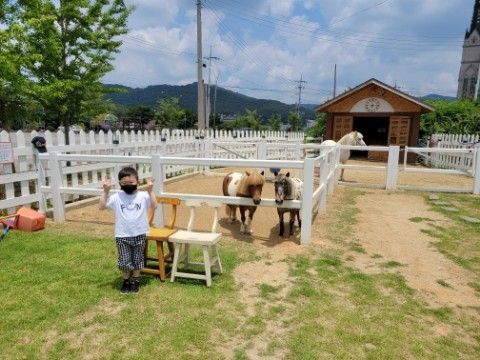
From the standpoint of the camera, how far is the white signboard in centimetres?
604

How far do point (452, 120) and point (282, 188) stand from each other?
2477cm

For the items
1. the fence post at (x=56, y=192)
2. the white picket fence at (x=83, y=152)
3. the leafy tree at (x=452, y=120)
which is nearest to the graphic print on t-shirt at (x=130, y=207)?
the white picket fence at (x=83, y=152)

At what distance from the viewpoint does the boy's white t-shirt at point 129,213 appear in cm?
380

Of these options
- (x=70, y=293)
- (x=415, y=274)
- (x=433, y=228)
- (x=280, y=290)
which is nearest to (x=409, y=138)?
(x=433, y=228)

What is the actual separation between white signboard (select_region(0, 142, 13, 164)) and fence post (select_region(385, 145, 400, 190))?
9212 mm

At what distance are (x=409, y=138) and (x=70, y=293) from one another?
19.2 meters

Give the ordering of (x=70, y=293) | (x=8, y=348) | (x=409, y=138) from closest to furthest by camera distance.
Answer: (x=8, y=348) → (x=70, y=293) → (x=409, y=138)

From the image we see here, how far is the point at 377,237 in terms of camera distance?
5992 mm

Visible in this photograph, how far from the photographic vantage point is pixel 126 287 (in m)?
3.86

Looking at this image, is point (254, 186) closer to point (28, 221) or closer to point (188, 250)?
point (188, 250)

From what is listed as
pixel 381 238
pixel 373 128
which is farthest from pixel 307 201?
pixel 373 128

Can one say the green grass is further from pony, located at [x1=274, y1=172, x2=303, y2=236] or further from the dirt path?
pony, located at [x1=274, y1=172, x2=303, y2=236]

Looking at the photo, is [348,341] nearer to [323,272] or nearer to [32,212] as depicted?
[323,272]

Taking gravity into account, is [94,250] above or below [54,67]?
below
